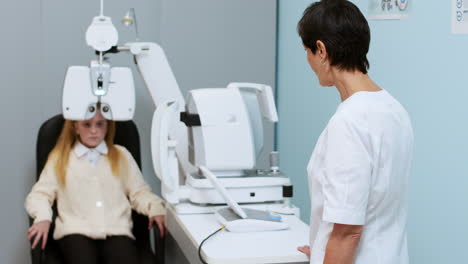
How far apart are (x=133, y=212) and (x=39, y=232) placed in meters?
0.44

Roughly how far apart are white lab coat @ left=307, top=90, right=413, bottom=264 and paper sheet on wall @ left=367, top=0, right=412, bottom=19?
2.82ft

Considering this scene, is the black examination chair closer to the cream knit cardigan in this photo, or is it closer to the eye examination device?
the cream knit cardigan

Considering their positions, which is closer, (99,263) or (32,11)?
(99,263)

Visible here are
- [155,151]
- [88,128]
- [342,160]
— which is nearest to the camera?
[342,160]

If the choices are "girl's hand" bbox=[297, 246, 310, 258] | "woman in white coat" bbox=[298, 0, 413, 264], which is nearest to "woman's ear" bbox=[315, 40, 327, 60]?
"woman in white coat" bbox=[298, 0, 413, 264]

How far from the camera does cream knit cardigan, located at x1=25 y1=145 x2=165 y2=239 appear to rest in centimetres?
252

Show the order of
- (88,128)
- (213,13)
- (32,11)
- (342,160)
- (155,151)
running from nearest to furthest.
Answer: (342,160)
(155,151)
(88,128)
(32,11)
(213,13)

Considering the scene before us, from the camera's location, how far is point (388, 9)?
2283mm

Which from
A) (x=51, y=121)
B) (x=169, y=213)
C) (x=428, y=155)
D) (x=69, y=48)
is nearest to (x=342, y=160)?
(x=428, y=155)

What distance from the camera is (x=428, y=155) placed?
206 cm

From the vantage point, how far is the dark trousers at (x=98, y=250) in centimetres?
240

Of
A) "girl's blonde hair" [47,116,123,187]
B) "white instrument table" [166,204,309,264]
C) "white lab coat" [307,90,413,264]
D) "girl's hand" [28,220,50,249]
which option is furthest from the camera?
"girl's blonde hair" [47,116,123,187]

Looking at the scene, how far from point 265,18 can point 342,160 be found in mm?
1912

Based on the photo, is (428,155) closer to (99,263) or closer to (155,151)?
(155,151)
